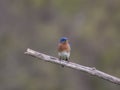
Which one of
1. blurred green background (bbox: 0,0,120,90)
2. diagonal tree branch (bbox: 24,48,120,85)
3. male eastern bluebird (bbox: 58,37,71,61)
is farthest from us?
blurred green background (bbox: 0,0,120,90)

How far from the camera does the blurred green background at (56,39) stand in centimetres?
2097

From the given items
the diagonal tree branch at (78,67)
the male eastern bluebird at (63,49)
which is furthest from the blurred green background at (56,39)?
the diagonal tree branch at (78,67)

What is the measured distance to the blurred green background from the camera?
20969mm

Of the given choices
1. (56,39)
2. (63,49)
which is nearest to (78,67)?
(63,49)

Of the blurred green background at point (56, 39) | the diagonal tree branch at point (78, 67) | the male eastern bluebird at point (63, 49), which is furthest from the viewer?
the blurred green background at point (56, 39)

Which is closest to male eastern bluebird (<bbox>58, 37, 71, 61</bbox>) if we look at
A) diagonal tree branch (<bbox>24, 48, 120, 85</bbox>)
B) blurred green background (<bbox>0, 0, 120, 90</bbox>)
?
diagonal tree branch (<bbox>24, 48, 120, 85</bbox>)

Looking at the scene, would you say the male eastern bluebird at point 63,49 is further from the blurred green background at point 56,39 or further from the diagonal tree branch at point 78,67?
the blurred green background at point 56,39

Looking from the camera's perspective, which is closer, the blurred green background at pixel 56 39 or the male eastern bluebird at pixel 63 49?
the male eastern bluebird at pixel 63 49

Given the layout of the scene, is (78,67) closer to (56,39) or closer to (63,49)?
(63,49)

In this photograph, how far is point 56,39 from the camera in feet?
69.0

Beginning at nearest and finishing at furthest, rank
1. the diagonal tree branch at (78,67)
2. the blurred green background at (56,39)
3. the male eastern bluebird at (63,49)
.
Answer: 1. the diagonal tree branch at (78,67)
2. the male eastern bluebird at (63,49)
3. the blurred green background at (56,39)

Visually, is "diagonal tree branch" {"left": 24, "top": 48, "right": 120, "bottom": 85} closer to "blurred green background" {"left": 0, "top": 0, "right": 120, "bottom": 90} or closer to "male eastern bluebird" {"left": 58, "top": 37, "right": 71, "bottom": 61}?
"male eastern bluebird" {"left": 58, "top": 37, "right": 71, "bottom": 61}

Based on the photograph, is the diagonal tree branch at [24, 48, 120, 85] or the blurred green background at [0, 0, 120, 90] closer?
the diagonal tree branch at [24, 48, 120, 85]

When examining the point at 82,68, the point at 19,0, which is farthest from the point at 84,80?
the point at 82,68
